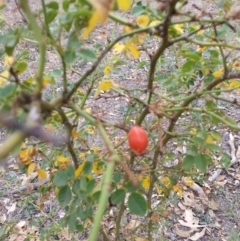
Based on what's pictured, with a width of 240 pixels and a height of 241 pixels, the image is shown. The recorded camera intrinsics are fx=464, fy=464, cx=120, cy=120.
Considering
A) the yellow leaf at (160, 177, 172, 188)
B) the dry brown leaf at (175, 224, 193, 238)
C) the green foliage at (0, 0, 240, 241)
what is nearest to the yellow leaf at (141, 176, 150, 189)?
the green foliage at (0, 0, 240, 241)

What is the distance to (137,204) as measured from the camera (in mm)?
887

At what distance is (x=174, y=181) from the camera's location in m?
1.29

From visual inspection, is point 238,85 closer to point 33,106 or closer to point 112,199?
point 112,199

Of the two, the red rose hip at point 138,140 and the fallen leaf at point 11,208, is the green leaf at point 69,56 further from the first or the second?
the fallen leaf at point 11,208

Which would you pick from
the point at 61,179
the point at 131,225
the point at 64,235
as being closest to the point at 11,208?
the point at 64,235

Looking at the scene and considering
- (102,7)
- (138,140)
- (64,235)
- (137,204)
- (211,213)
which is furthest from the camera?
(211,213)

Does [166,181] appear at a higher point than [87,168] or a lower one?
lower

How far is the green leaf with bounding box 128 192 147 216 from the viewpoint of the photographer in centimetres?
88

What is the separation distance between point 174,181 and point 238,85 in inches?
14.0

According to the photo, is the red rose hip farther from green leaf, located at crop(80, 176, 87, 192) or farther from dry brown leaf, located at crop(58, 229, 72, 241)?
dry brown leaf, located at crop(58, 229, 72, 241)

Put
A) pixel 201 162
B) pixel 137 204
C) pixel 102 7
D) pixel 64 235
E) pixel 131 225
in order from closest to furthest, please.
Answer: pixel 102 7 → pixel 137 204 → pixel 201 162 → pixel 131 225 → pixel 64 235

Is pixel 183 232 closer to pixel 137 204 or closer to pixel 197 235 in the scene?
pixel 197 235

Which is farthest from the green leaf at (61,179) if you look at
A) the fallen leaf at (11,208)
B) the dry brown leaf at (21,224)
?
the fallen leaf at (11,208)

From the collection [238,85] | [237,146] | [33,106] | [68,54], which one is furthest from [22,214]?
[33,106]
